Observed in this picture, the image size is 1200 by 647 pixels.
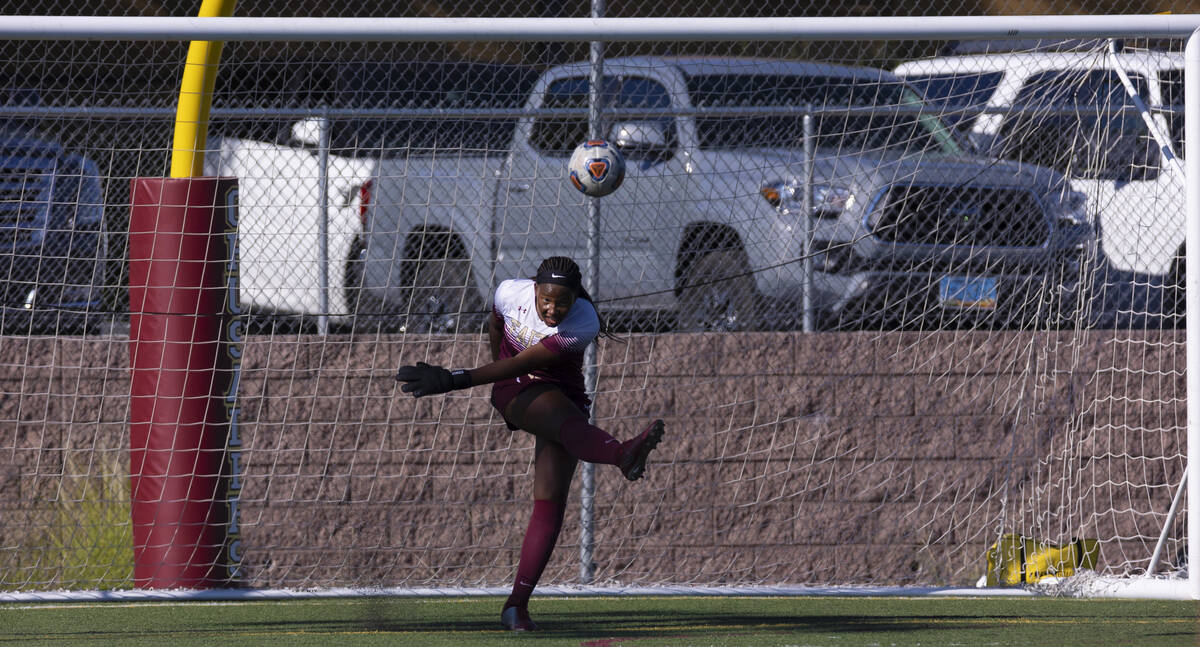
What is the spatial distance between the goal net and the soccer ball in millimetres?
973

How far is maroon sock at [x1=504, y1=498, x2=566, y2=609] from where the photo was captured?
5.25 metres

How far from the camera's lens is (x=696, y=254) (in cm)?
734

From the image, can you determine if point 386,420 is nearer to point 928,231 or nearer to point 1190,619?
point 928,231

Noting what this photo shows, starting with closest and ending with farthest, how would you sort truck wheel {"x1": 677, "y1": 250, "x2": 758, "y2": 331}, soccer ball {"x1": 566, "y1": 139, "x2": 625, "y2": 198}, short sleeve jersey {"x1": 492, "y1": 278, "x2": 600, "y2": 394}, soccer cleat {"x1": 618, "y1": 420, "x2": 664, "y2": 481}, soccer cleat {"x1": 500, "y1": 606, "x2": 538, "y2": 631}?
soccer cleat {"x1": 618, "y1": 420, "x2": 664, "y2": 481} < short sleeve jersey {"x1": 492, "y1": 278, "x2": 600, "y2": 394} < soccer cleat {"x1": 500, "y1": 606, "x2": 538, "y2": 631} < soccer ball {"x1": 566, "y1": 139, "x2": 625, "y2": 198} < truck wheel {"x1": 677, "y1": 250, "x2": 758, "y2": 331}

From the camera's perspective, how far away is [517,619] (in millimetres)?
5312

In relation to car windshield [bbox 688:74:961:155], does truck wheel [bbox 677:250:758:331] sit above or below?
below

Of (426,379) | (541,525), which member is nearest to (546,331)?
(426,379)

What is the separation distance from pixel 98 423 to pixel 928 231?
15.0 feet

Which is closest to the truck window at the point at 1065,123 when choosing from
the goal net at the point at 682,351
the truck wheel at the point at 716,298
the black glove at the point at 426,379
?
the goal net at the point at 682,351

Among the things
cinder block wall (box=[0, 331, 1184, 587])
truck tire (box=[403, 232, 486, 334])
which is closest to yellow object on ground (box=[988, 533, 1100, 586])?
cinder block wall (box=[0, 331, 1184, 587])

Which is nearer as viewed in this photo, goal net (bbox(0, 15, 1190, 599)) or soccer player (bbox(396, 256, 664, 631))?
soccer player (bbox(396, 256, 664, 631))

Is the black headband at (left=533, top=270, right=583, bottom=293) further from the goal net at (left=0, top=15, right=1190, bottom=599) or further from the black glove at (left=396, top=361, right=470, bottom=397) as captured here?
the goal net at (left=0, top=15, right=1190, bottom=599)

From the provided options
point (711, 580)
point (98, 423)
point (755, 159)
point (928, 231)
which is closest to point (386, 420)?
point (98, 423)

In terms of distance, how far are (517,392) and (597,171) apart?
4.34 ft
